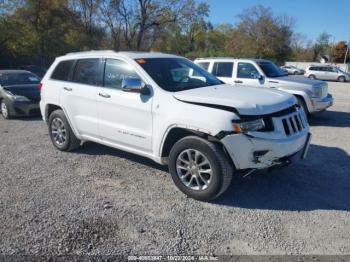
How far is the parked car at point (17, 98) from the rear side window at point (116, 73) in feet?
18.1

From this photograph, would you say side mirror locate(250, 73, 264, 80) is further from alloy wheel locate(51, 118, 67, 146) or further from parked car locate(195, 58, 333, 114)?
Result: alloy wheel locate(51, 118, 67, 146)

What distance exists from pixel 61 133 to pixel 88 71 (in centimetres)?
140

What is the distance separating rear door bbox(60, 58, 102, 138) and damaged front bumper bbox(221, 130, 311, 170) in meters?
2.41

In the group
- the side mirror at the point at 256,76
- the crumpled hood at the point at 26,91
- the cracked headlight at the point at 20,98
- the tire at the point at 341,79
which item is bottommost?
the cracked headlight at the point at 20,98

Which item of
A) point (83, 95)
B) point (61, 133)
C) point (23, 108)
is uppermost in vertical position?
point (83, 95)

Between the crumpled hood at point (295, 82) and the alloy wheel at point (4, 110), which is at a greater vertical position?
the crumpled hood at point (295, 82)

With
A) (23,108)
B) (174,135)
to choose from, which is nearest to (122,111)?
(174,135)

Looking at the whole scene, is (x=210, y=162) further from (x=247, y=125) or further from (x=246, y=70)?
(x=246, y=70)

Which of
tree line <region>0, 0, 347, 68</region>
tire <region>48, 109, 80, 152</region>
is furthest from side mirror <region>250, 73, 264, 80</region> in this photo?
tree line <region>0, 0, 347, 68</region>

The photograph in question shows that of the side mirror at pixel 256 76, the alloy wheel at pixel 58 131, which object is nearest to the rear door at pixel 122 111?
the alloy wheel at pixel 58 131

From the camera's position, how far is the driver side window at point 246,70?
9.66 metres

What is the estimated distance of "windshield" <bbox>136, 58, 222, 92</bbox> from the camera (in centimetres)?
457

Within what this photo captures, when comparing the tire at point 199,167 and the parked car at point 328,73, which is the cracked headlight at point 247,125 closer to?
the tire at point 199,167

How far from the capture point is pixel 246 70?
9758 mm
